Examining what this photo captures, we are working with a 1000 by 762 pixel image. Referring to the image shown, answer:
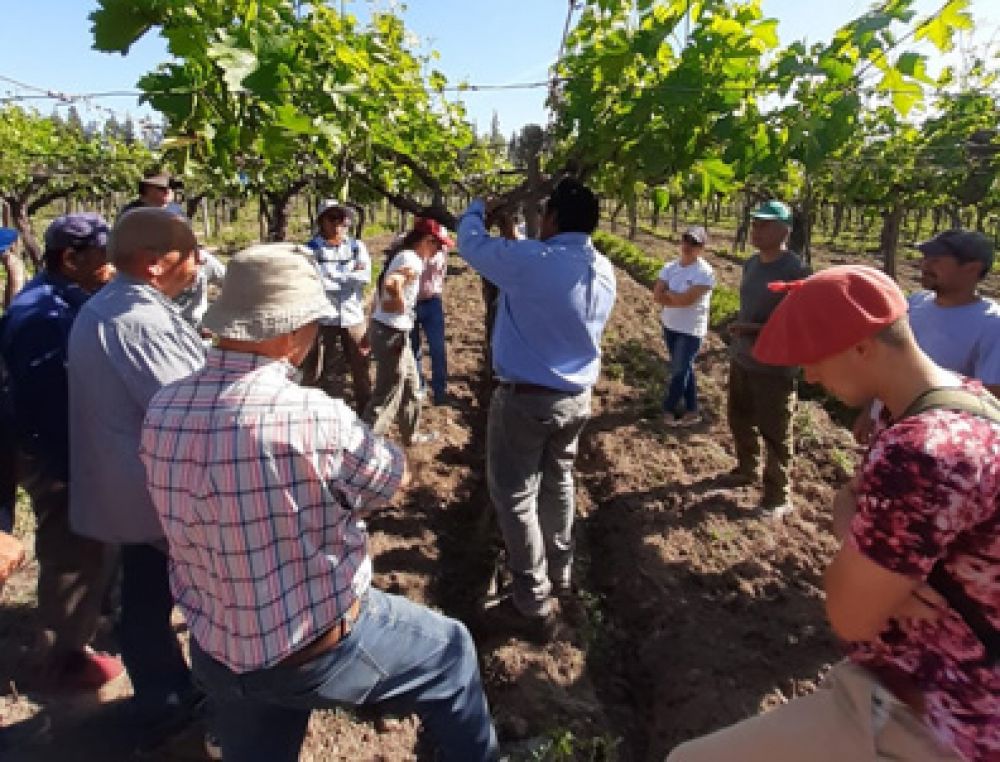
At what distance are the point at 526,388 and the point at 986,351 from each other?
2.12 m

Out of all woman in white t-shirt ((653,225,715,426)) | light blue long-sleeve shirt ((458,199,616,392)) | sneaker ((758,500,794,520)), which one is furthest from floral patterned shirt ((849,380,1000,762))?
woman in white t-shirt ((653,225,715,426))

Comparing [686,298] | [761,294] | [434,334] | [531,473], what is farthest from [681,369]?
[531,473]

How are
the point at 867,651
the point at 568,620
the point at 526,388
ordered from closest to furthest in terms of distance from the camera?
the point at 867,651, the point at 526,388, the point at 568,620

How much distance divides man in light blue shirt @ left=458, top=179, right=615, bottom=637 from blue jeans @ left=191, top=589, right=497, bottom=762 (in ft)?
4.41

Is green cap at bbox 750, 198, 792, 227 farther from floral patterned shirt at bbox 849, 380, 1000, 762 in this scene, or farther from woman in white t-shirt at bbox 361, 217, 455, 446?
floral patterned shirt at bbox 849, 380, 1000, 762

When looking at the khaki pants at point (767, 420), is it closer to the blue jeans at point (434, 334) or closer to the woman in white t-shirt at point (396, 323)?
the woman in white t-shirt at point (396, 323)

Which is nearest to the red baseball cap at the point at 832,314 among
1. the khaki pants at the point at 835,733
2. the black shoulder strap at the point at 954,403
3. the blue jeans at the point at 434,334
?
the black shoulder strap at the point at 954,403

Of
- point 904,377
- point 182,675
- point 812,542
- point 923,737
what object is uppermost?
point 904,377

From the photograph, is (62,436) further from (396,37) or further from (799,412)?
(799,412)

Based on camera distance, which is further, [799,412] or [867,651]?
[799,412]

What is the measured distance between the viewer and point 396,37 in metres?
4.73

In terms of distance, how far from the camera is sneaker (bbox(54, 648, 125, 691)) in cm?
302

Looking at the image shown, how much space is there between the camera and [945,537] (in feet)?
4.15

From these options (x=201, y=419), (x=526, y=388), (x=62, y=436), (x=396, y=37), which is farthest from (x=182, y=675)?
(x=396, y=37)
